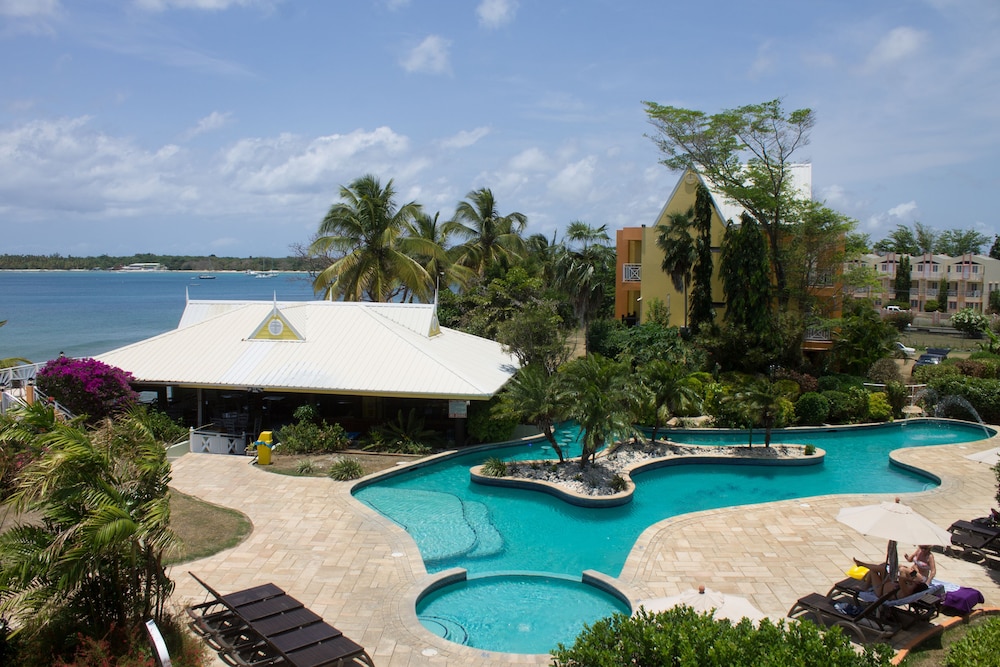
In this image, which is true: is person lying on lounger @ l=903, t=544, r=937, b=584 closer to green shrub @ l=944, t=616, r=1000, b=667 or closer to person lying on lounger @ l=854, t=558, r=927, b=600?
person lying on lounger @ l=854, t=558, r=927, b=600

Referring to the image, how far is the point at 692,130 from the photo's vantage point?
32656 mm

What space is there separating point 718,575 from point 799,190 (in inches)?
974

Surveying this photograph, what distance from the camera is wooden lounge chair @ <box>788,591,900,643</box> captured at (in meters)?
9.36

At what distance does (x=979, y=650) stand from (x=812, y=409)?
17640 millimetres

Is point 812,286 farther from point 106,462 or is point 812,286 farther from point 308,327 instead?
point 106,462

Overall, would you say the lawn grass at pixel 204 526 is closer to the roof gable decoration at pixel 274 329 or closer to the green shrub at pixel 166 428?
the green shrub at pixel 166 428

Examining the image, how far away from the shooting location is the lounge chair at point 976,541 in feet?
40.1

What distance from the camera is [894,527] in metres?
9.95

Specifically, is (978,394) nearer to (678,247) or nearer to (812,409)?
(812,409)

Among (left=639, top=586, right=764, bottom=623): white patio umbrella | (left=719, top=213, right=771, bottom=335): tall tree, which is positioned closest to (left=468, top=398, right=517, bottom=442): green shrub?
(left=719, top=213, right=771, bottom=335): tall tree

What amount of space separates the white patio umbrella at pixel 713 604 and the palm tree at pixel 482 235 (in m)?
33.0

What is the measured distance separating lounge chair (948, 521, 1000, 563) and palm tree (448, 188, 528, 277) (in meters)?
30.1

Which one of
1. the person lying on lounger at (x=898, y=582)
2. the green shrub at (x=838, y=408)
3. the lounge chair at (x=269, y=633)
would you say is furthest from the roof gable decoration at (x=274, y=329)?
the green shrub at (x=838, y=408)

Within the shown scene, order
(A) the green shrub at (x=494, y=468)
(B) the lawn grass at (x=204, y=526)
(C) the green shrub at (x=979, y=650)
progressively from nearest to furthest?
(C) the green shrub at (x=979, y=650)
(B) the lawn grass at (x=204, y=526)
(A) the green shrub at (x=494, y=468)
